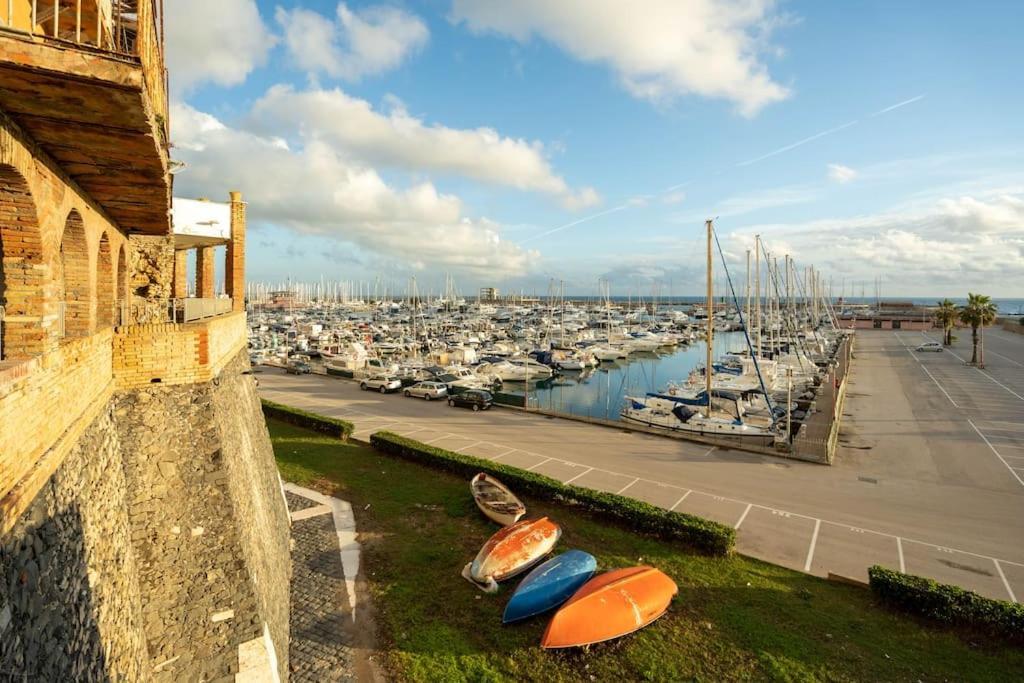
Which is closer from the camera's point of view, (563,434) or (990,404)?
(563,434)

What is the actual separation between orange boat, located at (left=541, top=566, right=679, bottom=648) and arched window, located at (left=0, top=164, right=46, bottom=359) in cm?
956

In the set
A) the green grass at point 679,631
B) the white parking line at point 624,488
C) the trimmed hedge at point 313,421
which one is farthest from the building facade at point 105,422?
the trimmed hedge at point 313,421

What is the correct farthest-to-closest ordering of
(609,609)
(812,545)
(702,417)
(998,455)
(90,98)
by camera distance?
(702,417) < (998,455) < (812,545) < (609,609) < (90,98)

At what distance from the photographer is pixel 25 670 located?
4320 millimetres

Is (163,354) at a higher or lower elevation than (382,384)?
higher

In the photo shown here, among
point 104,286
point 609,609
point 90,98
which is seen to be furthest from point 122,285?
point 609,609

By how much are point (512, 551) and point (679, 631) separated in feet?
13.7

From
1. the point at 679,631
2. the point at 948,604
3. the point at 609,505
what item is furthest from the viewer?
the point at 609,505

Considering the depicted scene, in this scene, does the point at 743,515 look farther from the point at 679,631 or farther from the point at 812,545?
the point at 679,631

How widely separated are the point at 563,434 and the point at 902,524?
1466 centimetres

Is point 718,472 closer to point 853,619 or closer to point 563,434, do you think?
point 563,434

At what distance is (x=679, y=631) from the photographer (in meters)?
10.5

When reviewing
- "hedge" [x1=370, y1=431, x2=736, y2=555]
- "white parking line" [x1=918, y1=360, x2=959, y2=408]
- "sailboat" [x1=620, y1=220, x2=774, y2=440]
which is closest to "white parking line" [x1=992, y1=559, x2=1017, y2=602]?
"hedge" [x1=370, y1=431, x2=736, y2=555]

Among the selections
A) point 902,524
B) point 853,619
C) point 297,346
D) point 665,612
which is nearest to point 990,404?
point 902,524
